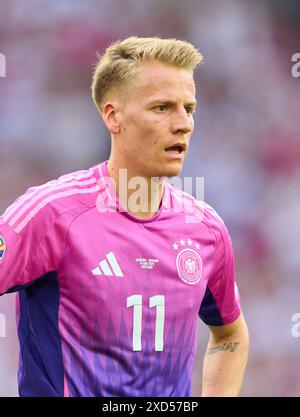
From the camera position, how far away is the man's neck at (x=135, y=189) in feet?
12.3

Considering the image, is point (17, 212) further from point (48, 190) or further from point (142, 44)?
point (142, 44)

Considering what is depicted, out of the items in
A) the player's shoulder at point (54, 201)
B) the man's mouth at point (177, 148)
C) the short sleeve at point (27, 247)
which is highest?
the man's mouth at point (177, 148)

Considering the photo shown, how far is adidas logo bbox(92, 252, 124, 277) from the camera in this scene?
3531 mm

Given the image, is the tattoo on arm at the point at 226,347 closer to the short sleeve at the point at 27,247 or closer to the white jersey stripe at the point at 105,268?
the white jersey stripe at the point at 105,268

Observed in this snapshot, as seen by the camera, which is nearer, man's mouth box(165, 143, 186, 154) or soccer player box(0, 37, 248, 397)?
soccer player box(0, 37, 248, 397)

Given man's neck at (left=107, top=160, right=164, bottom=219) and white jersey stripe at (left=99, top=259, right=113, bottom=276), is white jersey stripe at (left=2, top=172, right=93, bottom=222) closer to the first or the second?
man's neck at (left=107, top=160, right=164, bottom=219)

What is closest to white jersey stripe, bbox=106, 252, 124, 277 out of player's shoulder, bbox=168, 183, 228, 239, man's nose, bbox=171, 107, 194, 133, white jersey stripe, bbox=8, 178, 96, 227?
white jersey stripe, bbox=8, 178, 96, 227

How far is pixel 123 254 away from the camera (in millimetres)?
3637

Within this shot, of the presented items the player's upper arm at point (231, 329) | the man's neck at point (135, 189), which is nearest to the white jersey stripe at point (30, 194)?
the man's neck at point (135, 189)

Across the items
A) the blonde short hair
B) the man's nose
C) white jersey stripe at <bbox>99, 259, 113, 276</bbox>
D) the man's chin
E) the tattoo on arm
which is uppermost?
the blonde short hair

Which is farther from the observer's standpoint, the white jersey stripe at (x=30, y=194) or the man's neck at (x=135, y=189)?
the man's neck at (x=135, y=189)

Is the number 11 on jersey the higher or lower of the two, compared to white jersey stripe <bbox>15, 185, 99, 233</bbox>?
lower

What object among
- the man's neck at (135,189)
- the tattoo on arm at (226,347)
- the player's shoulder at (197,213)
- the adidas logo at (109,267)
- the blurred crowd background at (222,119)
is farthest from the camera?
the blurred crowd background at (222,119)

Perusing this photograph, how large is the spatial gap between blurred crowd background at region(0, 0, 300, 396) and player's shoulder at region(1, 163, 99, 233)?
12.7 feet
